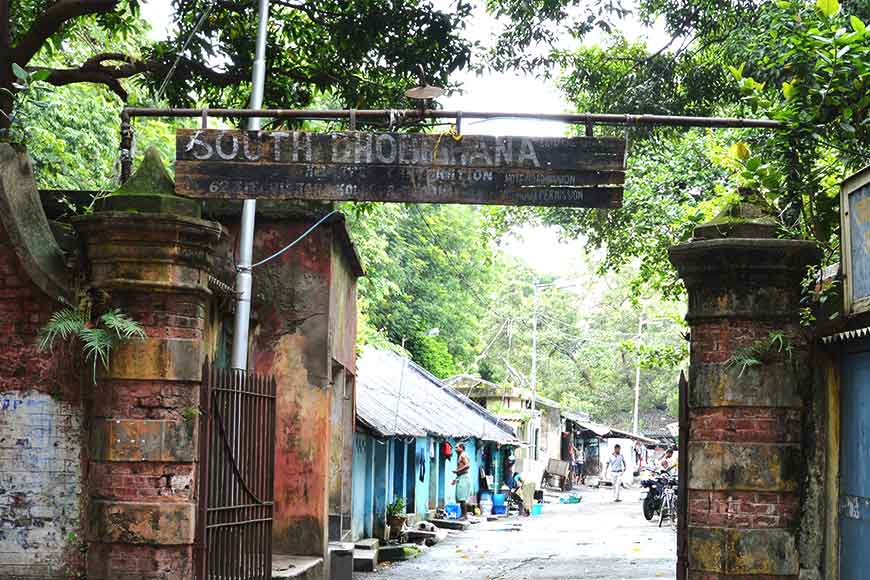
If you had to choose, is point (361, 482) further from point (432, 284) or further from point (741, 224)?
point (432, 284)

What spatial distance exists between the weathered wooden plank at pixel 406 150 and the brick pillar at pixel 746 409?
99 centimetres

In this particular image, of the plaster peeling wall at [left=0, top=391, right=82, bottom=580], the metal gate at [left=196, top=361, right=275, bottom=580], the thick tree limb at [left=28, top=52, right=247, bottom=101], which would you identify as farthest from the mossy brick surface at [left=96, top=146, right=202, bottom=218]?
the thick tree limb at [left=28, top=52, right=247, bottom=101]

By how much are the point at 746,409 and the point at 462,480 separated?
89.9 feet

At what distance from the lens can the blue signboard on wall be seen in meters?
7.37

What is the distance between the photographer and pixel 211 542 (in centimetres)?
861

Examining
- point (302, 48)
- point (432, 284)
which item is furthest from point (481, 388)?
point (302, 48)

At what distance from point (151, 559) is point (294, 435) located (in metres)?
5.82

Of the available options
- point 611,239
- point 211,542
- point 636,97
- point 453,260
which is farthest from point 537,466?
point 211,542

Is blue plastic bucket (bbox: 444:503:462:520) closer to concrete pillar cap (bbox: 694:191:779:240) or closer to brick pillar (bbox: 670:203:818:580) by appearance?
brick pillar (bbox: 670:203:818:580)

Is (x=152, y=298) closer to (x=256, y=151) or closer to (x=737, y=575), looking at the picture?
(x=256, y=151)

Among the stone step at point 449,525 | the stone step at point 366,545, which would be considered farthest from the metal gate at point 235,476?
the stone step at point 449,525

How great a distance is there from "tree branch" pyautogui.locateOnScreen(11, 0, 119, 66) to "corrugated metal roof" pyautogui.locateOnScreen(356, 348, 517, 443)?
8.91m

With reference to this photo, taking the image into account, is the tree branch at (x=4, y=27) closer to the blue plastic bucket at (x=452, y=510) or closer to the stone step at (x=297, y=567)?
the stone step at (x=297, y=567)

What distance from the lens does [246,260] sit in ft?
38.4
